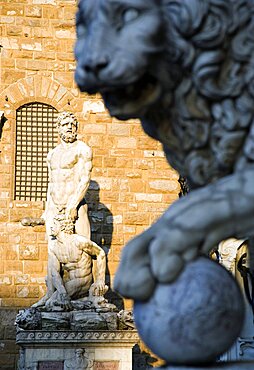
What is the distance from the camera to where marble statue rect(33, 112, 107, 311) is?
440 inches

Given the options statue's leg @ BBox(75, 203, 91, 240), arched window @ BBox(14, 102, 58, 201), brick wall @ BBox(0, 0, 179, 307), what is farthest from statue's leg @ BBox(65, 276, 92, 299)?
arched window @ BBox(14, 102, 58, 201)

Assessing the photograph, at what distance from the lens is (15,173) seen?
1423 centimetres

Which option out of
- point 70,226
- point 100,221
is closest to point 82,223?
point 70,226

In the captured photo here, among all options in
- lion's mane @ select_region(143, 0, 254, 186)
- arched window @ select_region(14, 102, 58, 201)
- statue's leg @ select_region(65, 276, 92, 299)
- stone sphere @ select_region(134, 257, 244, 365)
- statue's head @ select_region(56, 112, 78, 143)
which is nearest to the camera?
stone sphere @ select_region(134, 257, 244, 365)

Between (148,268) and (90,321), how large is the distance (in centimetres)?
850

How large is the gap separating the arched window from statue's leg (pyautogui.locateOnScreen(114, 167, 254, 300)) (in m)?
12.0

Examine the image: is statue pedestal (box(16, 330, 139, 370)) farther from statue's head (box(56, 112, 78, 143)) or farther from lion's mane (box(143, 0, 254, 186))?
lion's mane (box(143, 0, 254, 186))

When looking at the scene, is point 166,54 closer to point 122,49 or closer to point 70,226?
point 122,49

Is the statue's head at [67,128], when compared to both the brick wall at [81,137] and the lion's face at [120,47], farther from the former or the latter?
the lion's face at [120,47]

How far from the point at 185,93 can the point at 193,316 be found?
0.57 metres

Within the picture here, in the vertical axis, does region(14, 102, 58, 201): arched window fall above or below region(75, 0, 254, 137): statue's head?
above

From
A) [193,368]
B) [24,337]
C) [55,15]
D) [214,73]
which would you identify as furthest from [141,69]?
[55,15]

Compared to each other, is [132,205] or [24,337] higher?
[132,205]

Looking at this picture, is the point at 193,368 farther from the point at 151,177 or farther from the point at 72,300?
the point at 151,177
